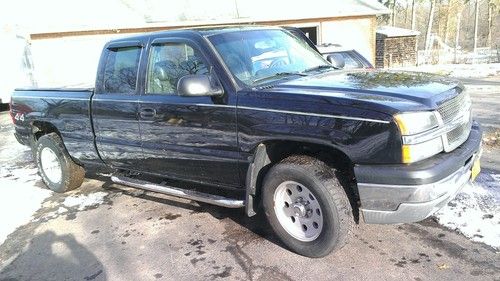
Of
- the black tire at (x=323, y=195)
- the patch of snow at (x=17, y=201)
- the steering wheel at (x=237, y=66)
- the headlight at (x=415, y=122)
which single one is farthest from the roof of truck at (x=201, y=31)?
the patch of snow at (x=17, y=201)

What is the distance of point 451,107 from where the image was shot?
3.57 meters

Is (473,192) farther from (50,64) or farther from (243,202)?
(50,64)

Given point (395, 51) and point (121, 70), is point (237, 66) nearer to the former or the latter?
point (121, 70)

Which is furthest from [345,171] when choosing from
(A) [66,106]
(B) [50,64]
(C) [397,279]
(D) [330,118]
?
(B) [50,64]

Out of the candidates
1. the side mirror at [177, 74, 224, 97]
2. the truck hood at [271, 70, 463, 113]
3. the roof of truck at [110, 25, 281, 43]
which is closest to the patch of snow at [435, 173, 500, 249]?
the truck hood at [271, 70, 463, 113]

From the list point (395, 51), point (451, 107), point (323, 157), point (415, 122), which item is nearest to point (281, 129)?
point (323, 157)

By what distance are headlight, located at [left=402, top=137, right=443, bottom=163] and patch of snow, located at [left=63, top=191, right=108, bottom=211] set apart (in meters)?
3.98

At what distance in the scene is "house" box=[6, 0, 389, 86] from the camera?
16172 millimetres

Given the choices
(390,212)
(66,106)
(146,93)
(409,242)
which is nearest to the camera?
(390,212)

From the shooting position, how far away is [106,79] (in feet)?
16.6

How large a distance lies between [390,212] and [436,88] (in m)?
1.11

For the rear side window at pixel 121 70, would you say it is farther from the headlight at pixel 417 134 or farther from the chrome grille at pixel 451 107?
the chrome grille at pixel 451 107

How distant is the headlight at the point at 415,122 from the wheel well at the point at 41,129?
4652 mm

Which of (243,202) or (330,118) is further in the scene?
(243,202)
